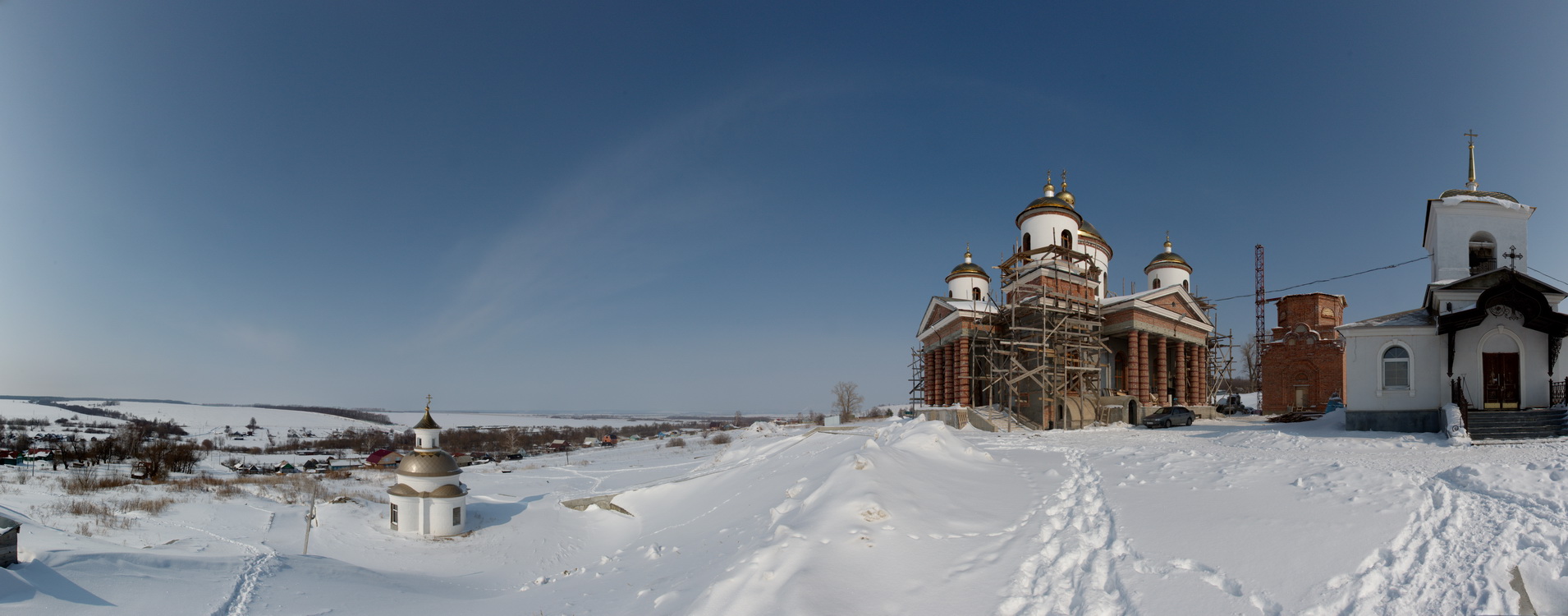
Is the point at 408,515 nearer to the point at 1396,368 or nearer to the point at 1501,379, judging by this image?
the point at 1396,368

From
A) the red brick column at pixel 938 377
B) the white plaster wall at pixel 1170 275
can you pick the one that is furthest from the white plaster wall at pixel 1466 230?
the white plaster wall at pixel 1170 275

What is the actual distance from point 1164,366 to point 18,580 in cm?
3889

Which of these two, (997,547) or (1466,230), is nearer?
(997,547)

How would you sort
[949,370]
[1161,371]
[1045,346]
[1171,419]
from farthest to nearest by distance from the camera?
[949,370]
[1161,371]
[1045,346]
[1171,419]

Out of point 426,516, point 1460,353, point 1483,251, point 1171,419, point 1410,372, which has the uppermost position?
point 1483,251

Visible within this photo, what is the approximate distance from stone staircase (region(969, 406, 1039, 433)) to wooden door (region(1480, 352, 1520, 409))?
12.9m

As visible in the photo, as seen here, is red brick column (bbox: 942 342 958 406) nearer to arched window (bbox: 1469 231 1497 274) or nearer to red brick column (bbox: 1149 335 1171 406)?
red brick column (bbox: 1149 335 1171 406)

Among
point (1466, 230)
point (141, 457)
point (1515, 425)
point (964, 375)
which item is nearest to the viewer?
point (1515, 425)

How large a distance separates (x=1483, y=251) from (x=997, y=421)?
15.9 meters

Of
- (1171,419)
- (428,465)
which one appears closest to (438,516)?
(428,465)

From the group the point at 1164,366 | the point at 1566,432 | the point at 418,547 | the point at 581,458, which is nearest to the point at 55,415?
the point at 581,458

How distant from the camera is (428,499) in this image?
23656mm

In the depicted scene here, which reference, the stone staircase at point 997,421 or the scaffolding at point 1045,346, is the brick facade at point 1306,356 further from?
the stone staircase at point 997,421

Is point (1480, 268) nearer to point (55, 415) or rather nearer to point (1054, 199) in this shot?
point (1054, 199)
